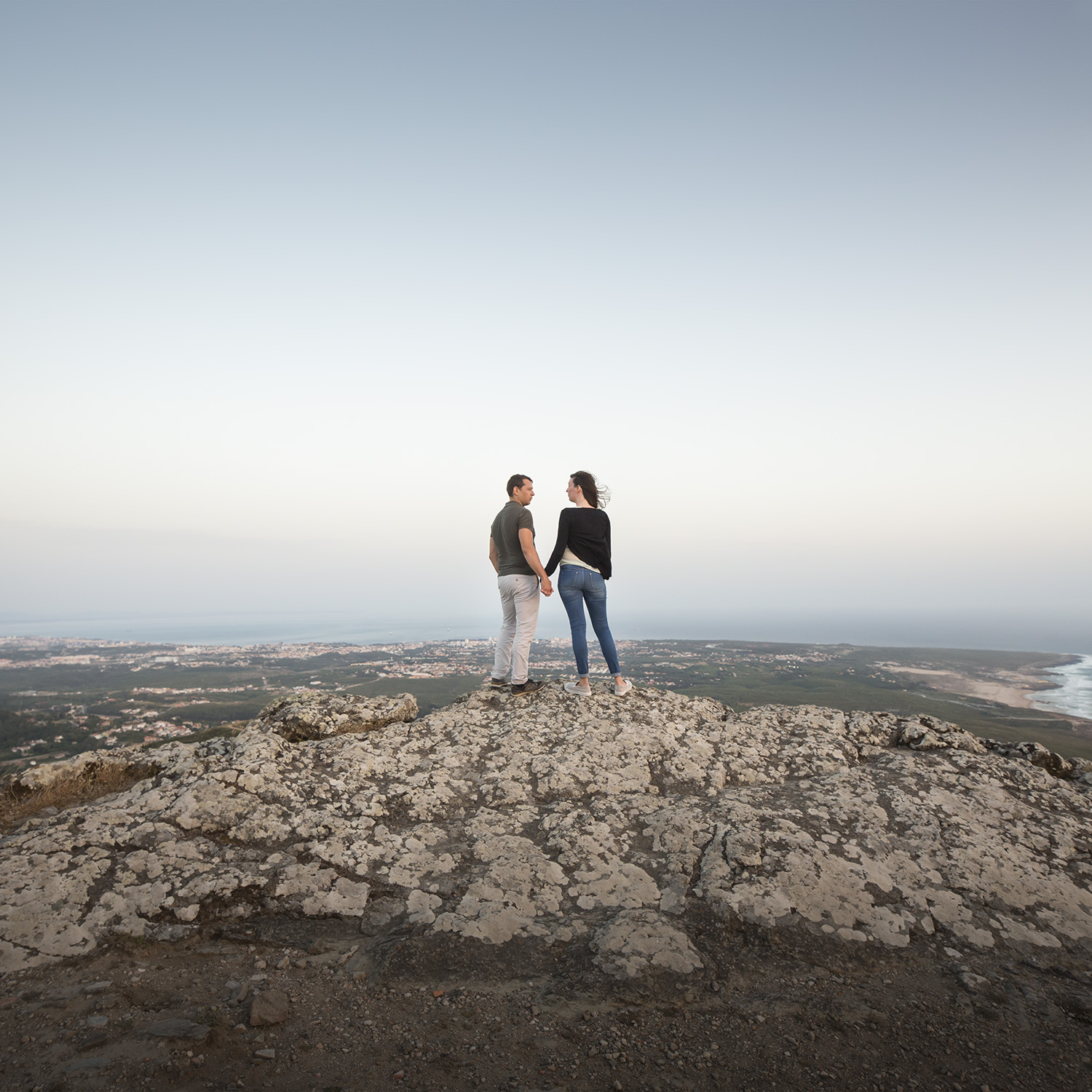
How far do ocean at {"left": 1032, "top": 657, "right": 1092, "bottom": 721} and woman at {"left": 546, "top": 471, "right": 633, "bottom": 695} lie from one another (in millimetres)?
53516

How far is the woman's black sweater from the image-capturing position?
798 centimetres

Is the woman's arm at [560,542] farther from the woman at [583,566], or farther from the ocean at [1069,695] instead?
the ocean at [1069,695]

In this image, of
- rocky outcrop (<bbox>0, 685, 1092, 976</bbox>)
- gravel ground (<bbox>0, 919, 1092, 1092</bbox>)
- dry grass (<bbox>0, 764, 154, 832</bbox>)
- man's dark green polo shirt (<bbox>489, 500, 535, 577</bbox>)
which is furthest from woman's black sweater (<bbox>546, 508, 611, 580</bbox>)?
dry grass (<bbox>0, 764, 154, 832</bbox>)

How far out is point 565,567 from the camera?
8.03 m

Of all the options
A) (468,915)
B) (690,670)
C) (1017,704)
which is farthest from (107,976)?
(1017,704)

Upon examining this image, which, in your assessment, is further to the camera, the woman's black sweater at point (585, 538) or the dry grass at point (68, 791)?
the woman's black sweater at point (585, 538)

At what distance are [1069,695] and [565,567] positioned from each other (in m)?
71.9

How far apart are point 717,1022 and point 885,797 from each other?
361cm

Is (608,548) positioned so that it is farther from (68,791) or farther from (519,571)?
(68,791)

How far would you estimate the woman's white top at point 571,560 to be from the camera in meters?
8.03

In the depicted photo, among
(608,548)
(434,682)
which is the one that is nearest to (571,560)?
(608,548)

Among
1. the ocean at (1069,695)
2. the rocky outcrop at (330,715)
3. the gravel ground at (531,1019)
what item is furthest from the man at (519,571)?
the ocean at (1069,695)

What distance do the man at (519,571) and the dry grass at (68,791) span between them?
4.90m

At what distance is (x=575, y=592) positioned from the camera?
7996 mm
